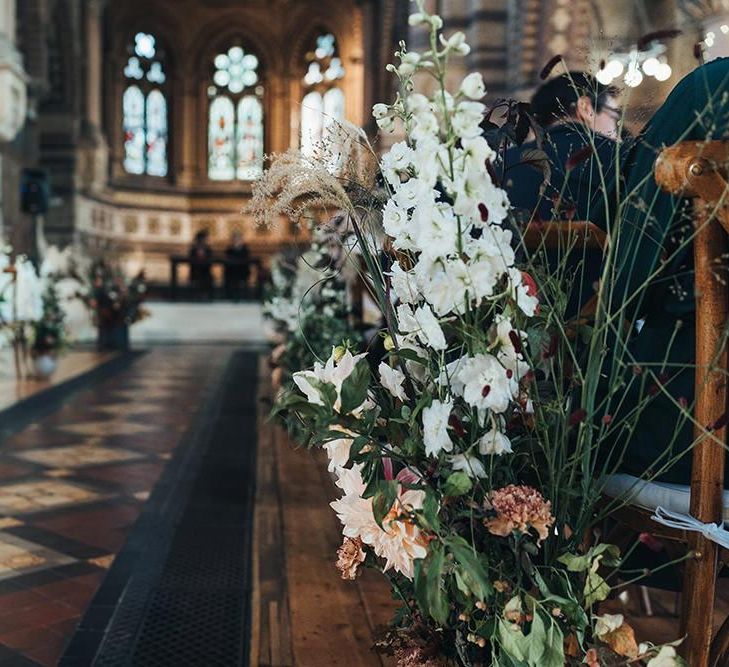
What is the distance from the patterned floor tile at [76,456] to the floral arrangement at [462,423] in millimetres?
3424

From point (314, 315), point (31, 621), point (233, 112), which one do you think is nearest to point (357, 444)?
point (31, 621)

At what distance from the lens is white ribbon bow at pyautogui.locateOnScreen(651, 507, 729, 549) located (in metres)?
1.27

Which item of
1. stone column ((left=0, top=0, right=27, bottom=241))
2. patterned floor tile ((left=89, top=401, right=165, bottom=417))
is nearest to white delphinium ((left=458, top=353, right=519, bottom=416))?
patterned floor tile ((left=89, top=401, right=165, bottom=417))

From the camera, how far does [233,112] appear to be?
80.1 feet

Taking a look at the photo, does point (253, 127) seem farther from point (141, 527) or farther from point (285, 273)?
point (141, 527)

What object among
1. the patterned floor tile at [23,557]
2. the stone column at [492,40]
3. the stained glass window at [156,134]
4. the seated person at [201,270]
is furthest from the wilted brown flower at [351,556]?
the stained glass window at [156,134]

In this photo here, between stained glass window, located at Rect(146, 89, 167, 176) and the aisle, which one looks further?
stained glass window, located at Rect(146, 89, 167, 176)

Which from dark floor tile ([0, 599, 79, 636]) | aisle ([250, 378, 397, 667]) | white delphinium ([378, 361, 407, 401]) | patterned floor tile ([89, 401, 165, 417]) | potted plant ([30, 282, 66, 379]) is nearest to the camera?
white delphinium ([378, 361, 407, 401])

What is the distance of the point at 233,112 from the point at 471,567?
2454cm

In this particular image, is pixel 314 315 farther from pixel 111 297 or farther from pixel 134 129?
pixel 134 129

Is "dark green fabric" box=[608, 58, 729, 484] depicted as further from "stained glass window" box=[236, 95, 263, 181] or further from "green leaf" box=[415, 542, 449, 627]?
"stained glass window" box=[236, 95, 263, 181]

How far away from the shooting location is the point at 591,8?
24.1ft

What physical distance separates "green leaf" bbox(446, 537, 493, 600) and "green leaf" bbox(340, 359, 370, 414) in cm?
22

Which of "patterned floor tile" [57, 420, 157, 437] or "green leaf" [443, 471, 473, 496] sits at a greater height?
"green leaf" [443, 471, 473, 496]
